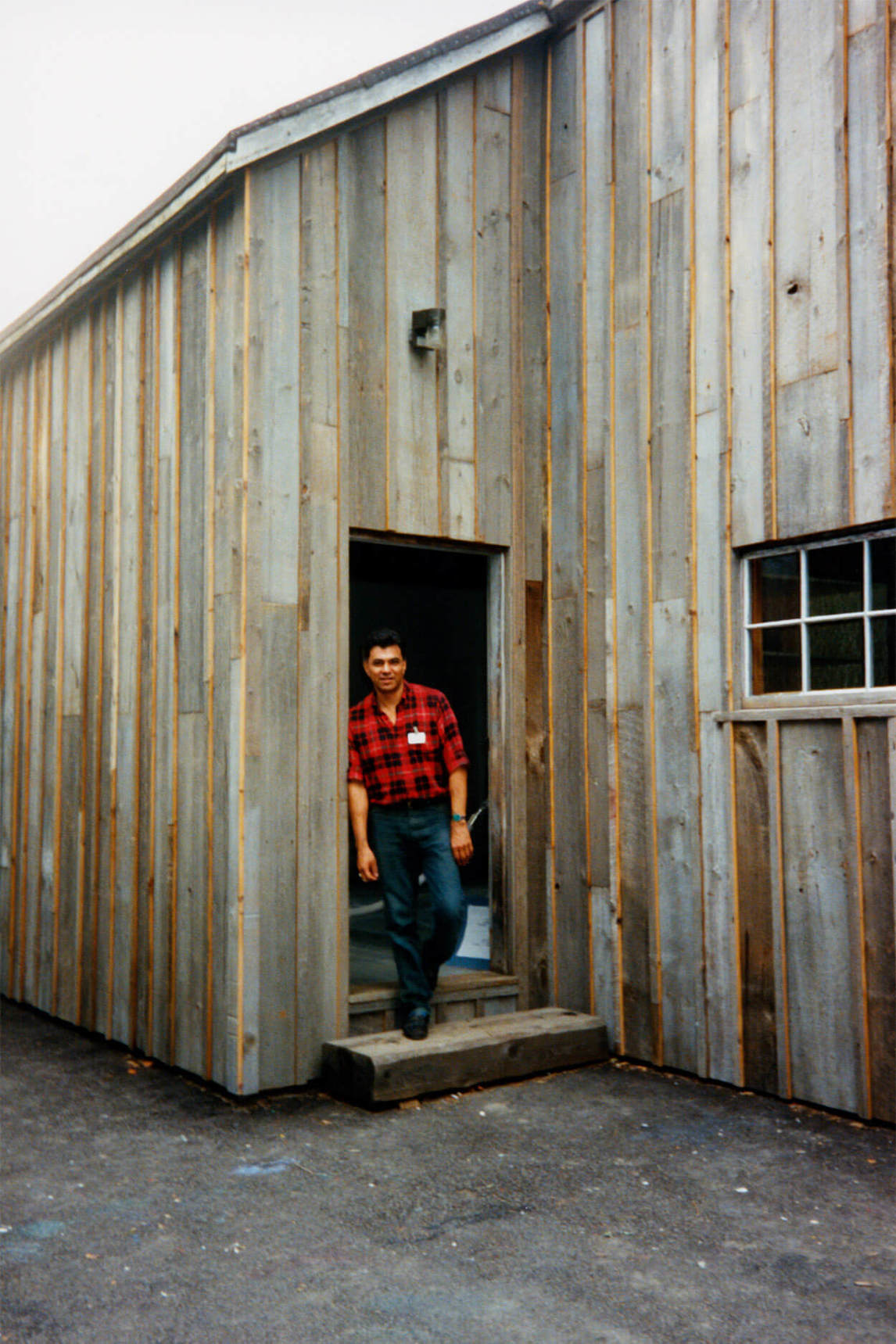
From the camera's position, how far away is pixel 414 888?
5.53 meters

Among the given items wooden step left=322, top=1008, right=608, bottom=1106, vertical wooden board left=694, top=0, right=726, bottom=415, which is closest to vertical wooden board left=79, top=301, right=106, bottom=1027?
wooden step left=322, top=1008, right=608, bottom=1106

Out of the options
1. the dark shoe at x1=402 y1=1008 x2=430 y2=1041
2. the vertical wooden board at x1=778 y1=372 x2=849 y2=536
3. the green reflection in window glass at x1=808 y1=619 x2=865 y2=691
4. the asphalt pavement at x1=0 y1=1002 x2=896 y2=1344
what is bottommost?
the asphalt pavement at x1=0 y1=1002 x2=896 y2=1344

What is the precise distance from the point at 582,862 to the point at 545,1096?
126 centimetres

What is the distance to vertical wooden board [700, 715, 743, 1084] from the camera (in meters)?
5.05

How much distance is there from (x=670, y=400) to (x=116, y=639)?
10.7 feet

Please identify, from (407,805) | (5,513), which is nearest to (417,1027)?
(407,805)

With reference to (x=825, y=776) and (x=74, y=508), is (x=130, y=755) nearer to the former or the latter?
(x=74, y=508)

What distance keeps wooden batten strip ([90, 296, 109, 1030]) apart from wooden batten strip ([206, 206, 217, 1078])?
1324mm

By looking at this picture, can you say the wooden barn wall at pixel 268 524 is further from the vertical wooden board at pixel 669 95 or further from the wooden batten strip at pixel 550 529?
the vertical wooden board at pixel 669 95

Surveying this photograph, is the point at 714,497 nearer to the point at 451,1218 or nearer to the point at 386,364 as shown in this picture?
the point at 386,364

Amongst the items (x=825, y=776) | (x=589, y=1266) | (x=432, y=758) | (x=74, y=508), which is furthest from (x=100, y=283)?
(x=589, y=1266)

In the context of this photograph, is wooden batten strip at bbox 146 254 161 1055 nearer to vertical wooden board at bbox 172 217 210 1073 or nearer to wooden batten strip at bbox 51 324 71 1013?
vertical wooden board at bbox 172 217 210 1073

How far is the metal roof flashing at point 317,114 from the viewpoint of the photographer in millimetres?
5059

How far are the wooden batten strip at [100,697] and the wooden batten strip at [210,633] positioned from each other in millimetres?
1324
